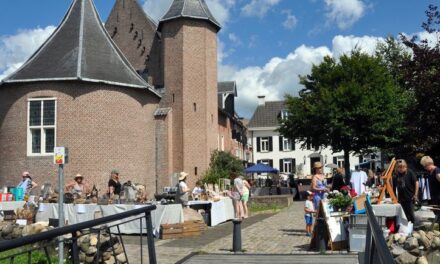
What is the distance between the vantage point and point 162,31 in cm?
3575

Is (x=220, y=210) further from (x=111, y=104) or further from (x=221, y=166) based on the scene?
(x=221, y=166)

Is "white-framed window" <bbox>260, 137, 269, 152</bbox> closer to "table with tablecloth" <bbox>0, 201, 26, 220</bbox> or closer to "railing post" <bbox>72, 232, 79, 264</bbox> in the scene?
"table with tablecloth" <bbox>0, 201, 26, 220</bbox>

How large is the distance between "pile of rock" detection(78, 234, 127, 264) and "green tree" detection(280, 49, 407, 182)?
28452mm

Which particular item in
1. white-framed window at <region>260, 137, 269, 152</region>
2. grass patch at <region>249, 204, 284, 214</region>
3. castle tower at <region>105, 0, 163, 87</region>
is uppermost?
castle tower at <region>105, 0, 163, 87</region>

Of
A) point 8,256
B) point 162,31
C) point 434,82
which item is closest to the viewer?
point 8,256

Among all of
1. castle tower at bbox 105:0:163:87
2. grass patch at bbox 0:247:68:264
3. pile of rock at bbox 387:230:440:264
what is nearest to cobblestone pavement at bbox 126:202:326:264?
pile of rock at bbox 387:230:440:264

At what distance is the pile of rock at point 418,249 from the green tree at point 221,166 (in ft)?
81.4

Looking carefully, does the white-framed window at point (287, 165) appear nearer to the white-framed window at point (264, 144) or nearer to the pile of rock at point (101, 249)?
the white-framed window at point (264, 144)

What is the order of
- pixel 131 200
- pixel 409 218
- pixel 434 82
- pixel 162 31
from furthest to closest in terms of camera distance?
1. pixel 162 31
2. pixel 434 82
3. pixel 131 200
4. pixel 409 218

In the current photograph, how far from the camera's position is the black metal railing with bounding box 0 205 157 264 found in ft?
11.7

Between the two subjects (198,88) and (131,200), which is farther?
(198,88)

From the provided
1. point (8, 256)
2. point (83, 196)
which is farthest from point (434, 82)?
point (8, 256)

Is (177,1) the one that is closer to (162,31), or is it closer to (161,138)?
(162,31)

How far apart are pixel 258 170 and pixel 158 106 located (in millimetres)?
8593
